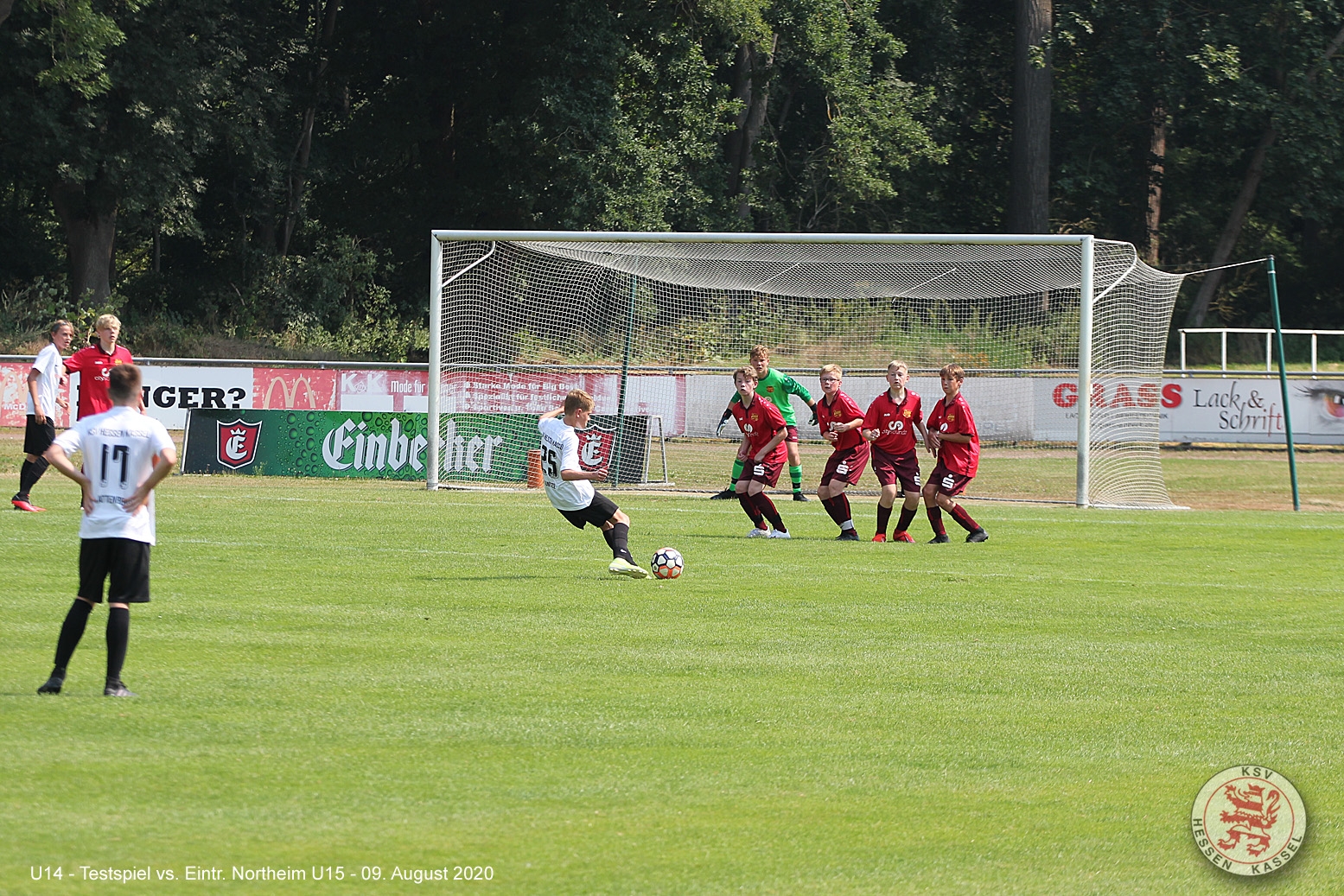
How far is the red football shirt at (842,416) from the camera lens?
49.3 feet

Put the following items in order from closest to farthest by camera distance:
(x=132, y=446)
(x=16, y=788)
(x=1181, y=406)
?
(x=16, y=788) < (x=132, y=446) < (x=1181, y=406)

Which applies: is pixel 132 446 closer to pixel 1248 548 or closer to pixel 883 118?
pixel 1248 548

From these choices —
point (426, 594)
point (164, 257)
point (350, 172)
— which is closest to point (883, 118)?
point (350, 172)

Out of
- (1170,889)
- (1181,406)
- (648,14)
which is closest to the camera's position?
(1170,889)

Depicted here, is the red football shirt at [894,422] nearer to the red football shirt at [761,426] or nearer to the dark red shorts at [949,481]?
the dark red shorts at [949,481]

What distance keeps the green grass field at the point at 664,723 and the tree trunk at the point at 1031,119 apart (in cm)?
3237

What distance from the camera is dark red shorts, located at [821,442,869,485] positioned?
1517 cm

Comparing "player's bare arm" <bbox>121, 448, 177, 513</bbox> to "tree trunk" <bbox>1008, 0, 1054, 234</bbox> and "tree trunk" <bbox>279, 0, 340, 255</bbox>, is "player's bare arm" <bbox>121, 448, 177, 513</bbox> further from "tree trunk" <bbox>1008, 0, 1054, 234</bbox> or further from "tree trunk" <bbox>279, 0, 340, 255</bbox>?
"tree trunk" <bbox>1008, 0, 1054, 234</bbox>

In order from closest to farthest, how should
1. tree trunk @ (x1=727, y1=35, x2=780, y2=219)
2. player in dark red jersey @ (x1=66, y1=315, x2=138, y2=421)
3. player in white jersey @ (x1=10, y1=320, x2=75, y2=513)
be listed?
player in dark red jersey @ (x1=66, y1=315, x2=138, y2=421) < player in white jersey @ (x1=10, y1=320, x2=75, y2=513) < tree trunk @ (x1=727, y1=35, x2=780, y2=219)

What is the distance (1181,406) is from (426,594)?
23925 mm

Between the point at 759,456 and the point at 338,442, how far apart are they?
9.16 m

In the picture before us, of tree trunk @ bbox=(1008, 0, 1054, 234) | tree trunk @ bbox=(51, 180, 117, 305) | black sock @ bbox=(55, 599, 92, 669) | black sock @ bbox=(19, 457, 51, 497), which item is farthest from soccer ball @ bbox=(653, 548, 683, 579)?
tree trunk @ bbox=(1008, 0, 1054, 234)

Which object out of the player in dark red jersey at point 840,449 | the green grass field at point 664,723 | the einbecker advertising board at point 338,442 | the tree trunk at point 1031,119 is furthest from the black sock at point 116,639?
the tree trunk at point 1031,119

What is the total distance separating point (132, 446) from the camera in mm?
6746
